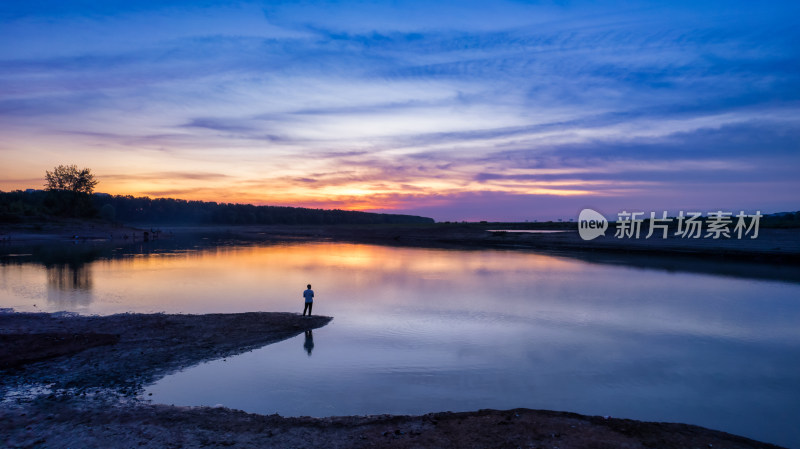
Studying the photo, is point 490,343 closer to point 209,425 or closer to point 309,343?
point 309,343

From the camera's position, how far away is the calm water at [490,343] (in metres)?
9.99

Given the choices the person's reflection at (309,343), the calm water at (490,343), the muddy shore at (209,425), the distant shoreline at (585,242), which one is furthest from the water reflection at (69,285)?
the distant shoreline at (585,242)

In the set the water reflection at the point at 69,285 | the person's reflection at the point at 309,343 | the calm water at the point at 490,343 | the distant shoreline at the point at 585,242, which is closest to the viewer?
the calm water at the point at 490,343

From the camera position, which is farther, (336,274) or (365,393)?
(336,274)

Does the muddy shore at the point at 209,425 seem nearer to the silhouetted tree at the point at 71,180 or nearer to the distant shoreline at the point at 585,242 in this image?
the distant shoreline at the point at 585,242

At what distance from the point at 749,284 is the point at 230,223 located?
169548 mm

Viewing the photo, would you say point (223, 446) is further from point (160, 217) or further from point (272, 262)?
point (160, 217)

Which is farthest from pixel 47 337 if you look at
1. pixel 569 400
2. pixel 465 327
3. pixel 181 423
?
pixel 569 400

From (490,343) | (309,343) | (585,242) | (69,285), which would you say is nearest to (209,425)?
(309,343)

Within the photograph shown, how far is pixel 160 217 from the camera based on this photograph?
172 m

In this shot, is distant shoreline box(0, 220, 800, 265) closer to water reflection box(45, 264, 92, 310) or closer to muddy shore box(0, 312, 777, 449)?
water reflection box(45, 264, 92, 310)

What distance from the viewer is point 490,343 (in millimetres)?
14703

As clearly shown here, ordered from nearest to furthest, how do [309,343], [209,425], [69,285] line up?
1. [209,425]
2. [309,343]
3. [69,285]

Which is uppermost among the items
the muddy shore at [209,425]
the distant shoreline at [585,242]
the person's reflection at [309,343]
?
the distant shoreline at [585,242]
